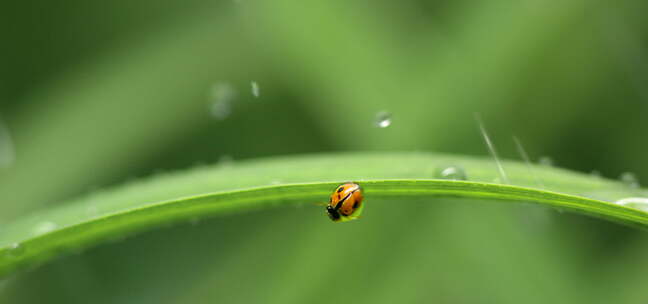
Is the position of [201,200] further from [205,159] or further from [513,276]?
[205,159]

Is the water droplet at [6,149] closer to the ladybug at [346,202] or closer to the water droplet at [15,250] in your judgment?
the water droplet at [15,250]

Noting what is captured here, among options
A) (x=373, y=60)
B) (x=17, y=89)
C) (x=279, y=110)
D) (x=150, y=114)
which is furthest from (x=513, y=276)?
(x=17, y=89)

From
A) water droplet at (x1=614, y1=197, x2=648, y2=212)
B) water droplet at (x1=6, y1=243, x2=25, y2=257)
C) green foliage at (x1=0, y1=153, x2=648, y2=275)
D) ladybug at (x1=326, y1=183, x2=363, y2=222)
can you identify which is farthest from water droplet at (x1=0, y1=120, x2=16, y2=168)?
water droplet at (x1=614, y1=197, x2=648, y2=212)

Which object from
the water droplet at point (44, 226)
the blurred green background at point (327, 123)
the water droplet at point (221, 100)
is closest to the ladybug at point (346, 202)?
the water droplet at point (44, 226)

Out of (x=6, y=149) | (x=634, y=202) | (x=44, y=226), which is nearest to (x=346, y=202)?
(x=634, y=202)

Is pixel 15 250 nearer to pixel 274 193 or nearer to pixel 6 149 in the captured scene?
pixel 274 193

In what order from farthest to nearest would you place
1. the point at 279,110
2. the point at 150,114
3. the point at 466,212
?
the point at 279,110 < the point at 150,114 < the point at 466,212

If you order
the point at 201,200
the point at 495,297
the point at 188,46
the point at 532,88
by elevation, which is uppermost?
the point at 188,46
